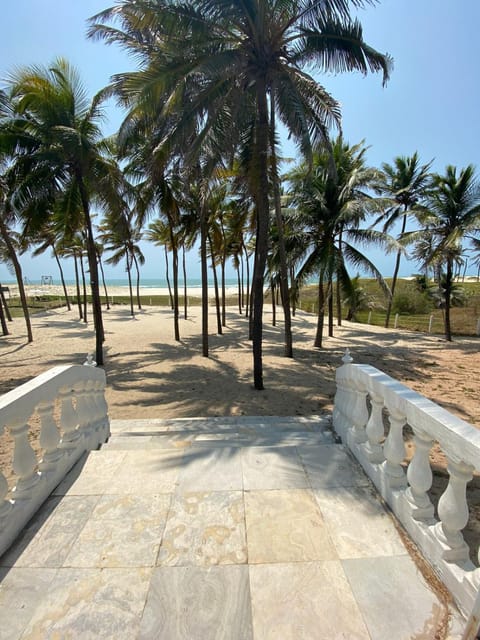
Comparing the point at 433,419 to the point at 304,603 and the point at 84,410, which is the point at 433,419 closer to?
the point at 304,603

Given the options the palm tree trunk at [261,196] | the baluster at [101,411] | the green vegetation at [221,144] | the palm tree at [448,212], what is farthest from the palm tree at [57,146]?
the palm tree at [448,212]

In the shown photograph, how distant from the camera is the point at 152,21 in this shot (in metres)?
5.21

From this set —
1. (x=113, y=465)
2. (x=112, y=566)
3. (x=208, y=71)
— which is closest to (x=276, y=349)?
(x=208, y=71)

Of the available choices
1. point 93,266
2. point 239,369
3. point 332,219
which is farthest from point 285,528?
point 332,219

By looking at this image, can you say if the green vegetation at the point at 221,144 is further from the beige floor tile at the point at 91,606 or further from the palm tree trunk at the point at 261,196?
the beige floor tile at the point at 91,606

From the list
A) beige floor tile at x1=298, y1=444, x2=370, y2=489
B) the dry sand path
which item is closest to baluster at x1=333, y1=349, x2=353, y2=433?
beige floor tile at x1=298, y1=444, x2=370, y2=489

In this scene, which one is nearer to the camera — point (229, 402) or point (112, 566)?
point (112, 566)

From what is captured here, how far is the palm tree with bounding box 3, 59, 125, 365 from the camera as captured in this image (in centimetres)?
716

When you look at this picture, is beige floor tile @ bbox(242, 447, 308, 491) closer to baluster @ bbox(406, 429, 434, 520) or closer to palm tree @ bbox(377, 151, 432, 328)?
baluster @ bbox(406, 429, 434, 520)

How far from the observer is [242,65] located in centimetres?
571

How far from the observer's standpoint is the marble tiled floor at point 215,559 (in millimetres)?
1354

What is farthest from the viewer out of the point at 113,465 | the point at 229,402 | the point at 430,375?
the point at 430,375

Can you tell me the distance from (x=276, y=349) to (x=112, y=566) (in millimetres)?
10025

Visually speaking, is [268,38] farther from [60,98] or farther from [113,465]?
[113,465]
